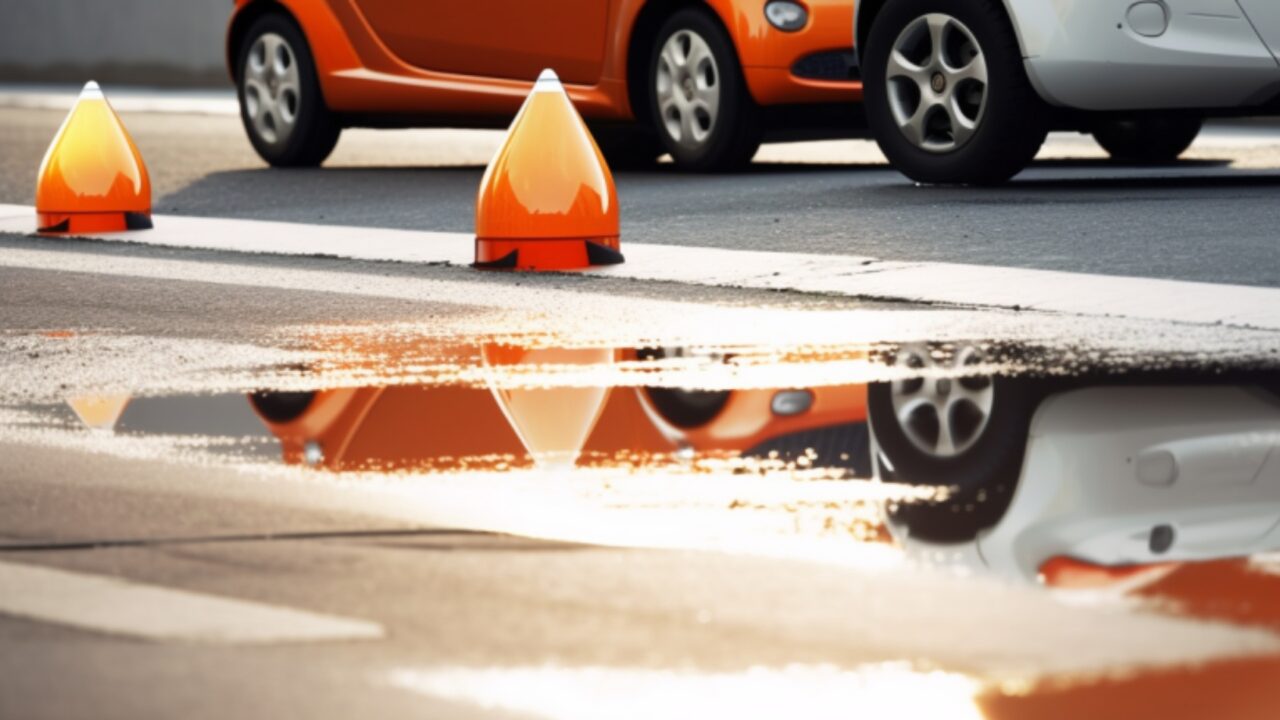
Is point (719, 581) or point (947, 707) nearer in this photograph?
point (947, 707)

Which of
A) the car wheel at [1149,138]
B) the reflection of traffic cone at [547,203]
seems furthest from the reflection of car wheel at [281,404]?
the car wheel at [1149,138]

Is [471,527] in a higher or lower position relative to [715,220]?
higher

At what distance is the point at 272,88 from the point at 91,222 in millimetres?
3840

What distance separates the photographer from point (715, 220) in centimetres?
952

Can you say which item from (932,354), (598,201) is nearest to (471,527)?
(932,354)

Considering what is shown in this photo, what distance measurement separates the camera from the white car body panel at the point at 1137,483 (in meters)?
3.76

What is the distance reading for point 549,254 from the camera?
835 centimetres

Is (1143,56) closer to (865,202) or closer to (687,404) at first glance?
(865,202)

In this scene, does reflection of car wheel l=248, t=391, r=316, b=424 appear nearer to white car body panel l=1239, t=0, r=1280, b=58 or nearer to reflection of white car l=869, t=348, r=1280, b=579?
reflection of white car l=869, t=348, r=1280, b=579

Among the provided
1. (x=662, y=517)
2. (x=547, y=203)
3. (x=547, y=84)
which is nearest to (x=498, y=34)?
(x=547, y=84)

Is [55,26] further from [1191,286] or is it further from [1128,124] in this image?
[1191,286]

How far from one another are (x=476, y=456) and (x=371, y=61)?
885 centimetres

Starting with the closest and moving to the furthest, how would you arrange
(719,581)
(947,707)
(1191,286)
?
(947,707), (719,581), (1191,286)

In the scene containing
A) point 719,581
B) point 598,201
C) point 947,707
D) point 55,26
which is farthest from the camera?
point 55,26
